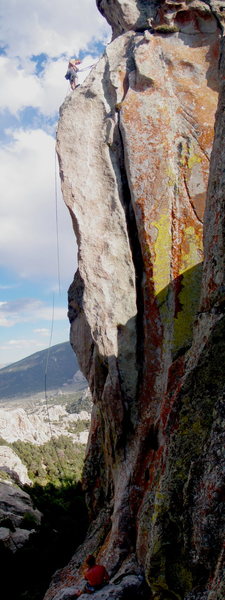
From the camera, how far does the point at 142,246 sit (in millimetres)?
14461

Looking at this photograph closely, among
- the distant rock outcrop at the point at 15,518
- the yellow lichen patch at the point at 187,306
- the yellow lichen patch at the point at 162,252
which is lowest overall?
the distant rock outcrop at the point at 15,518

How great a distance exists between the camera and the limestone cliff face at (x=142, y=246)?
32.9ft

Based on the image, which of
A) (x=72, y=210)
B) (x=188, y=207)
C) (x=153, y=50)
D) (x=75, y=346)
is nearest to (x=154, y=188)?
(x=188, y=207)

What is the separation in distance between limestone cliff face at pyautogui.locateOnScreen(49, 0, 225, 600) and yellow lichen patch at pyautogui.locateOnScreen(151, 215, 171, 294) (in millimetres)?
35

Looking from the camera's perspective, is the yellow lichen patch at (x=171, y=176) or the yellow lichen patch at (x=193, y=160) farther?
the yellow lichen patch at (x=193, y=160)

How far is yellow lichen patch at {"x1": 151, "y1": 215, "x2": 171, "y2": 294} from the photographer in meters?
13.7

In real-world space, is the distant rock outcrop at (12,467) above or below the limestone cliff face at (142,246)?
below

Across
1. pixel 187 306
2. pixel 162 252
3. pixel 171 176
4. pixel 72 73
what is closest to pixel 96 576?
pixel 187 306

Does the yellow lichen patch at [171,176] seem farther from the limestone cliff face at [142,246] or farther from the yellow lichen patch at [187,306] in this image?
the yellow lichen patch at [187,306]

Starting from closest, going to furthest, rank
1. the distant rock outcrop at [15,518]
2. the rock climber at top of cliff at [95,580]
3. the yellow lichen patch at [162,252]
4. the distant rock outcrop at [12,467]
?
the rock climber at top of cliff at [95,580], the yellow lichen patch at [162,252], the distant rock outcrop at [15,518], the distant rock outcrop at [12,467]

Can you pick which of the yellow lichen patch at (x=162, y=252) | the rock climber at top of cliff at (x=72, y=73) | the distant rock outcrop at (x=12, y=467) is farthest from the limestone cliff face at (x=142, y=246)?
the distant rock outcrop at (x=12, y=467)

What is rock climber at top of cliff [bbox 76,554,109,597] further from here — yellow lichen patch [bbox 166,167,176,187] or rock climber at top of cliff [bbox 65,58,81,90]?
rock climber at top of cliff [bbox 65,58,81,90]

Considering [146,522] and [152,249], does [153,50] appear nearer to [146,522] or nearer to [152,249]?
[152,249]

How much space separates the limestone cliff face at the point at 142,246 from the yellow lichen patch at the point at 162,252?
0.11 ft
